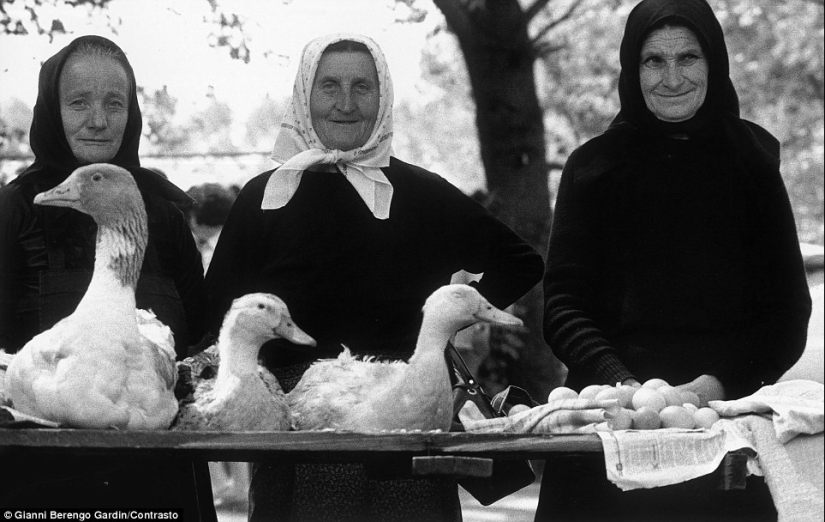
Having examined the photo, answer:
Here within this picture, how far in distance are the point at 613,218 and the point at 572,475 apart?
0.75 meters

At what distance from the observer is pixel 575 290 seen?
11.0 ft

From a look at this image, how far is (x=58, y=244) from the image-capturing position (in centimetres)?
322

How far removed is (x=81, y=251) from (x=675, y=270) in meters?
1.67

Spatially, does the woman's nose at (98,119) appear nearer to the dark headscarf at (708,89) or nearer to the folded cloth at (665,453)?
the dark headscarf at (708,89)

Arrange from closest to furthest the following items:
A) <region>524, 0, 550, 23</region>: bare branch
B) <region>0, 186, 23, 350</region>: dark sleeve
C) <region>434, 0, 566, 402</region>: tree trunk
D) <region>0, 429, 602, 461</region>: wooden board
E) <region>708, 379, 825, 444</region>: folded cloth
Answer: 1. <region>0, 429, 602, 461</region>: wooden board
2. <region>708, 379, 825, 444</region>: folded cloth
3. <region>0, 186, 23, 350</region>: dark sleeve
4. <region>434, 0, 566, 402</region>: tree trunk
5. <region>524, 0, 550, 23</region>: bare branch

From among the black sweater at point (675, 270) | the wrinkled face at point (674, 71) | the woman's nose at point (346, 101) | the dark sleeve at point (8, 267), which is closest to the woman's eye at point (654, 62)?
the wrinkled face at point (674, 71)

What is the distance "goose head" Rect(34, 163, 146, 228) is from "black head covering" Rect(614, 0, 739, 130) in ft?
4.76

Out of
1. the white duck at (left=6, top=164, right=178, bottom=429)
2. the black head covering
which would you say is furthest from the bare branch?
the white duck at (left=6, top=164, right=178, bottom=429)

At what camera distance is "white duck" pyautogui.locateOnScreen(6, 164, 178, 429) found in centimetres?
275

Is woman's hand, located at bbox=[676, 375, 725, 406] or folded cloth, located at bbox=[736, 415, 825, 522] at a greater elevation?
woman's hand, located at bbox=[676, 375, 725, 406]

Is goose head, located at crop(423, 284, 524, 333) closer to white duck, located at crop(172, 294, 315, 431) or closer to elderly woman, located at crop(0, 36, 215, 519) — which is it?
white duck, located at crop(172, 294, 315, 431)

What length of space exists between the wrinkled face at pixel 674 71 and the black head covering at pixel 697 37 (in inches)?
0.7

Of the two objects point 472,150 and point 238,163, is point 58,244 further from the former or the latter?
point 472,150

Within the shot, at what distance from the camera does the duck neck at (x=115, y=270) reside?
2.86 meters
